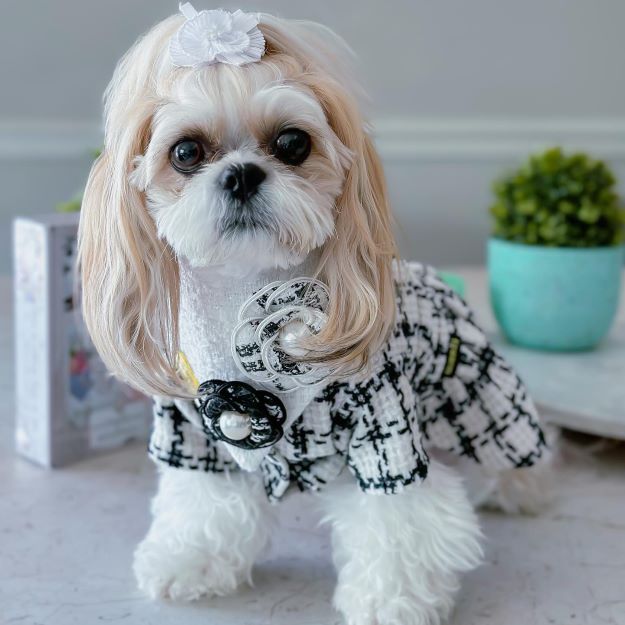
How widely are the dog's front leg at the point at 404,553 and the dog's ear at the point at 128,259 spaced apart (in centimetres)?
25

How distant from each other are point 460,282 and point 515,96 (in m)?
0.90

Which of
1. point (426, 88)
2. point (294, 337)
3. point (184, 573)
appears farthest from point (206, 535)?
point (426, 88)

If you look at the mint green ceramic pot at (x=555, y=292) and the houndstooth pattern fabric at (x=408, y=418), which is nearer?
the houndstooth pattern fabric at (x=408, y=418)

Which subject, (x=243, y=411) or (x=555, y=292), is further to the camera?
(x=555, y=292)

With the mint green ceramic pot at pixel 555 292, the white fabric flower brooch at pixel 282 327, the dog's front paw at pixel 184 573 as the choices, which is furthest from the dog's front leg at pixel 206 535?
the mint green ceramic pot at pixel 555 292

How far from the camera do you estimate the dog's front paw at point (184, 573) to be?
1.00 meters

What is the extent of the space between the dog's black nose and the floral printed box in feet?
1.61

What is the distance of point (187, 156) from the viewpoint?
2.71 ft

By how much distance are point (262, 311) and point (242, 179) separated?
133 millimetres

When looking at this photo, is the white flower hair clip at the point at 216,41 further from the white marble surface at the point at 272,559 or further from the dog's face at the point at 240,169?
the white marble surface at the point at 272,559

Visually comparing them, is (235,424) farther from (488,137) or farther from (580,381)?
(488,137)

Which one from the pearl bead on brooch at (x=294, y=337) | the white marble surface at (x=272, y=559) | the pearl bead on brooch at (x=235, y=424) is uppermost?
the pearl bead on brooch at (x=294, y=337)

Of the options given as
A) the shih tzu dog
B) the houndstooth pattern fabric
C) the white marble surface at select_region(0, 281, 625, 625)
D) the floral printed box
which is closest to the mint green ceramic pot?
the white marble surface at select_region(0, 281, 625, 625)

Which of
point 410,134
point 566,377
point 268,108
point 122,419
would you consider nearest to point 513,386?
point 566,377
